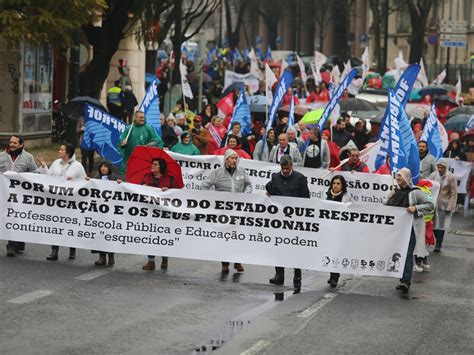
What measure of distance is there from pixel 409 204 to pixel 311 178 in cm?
512

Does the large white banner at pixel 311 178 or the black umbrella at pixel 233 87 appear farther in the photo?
the black umbrella at pixel 233 87

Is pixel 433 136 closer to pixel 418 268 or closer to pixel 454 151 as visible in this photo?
pixel 454 151

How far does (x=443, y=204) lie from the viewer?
62.1 ft

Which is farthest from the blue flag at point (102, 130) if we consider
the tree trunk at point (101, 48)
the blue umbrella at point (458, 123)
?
the blue umbrella at point (458, 123)

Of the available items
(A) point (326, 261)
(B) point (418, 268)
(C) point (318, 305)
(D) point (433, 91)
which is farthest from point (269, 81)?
(C) point (318, 305)

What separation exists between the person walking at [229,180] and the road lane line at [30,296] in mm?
2676

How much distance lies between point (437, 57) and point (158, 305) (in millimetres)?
72452

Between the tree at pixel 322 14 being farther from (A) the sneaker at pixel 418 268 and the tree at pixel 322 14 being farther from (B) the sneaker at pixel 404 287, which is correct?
(B) the sneaker at pixel 404 287

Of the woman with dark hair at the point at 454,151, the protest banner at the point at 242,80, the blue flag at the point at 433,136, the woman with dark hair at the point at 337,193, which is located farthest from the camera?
the protest banner at the point at 242,80

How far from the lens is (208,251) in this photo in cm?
1510

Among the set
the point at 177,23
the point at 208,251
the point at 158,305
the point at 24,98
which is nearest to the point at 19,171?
the point at 208,251

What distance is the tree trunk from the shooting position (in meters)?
31.7

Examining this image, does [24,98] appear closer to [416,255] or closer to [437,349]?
[416,255]

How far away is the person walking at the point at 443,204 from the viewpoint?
1891cm
